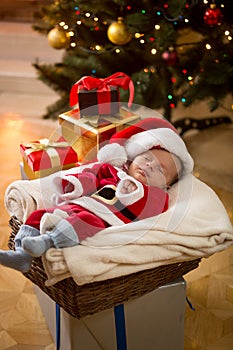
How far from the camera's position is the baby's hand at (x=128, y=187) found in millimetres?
1452

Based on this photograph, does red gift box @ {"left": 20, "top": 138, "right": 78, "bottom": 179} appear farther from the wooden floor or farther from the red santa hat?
the wooden floor

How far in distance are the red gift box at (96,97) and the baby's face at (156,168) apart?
0.31 meters

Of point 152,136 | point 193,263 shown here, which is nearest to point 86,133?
point 152,136

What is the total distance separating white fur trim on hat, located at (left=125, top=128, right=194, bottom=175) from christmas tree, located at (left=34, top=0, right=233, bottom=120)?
38.9 inches

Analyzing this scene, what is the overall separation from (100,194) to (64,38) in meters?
Answer: 1.39

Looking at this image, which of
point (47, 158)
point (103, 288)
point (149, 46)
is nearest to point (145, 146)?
point (47, 158)

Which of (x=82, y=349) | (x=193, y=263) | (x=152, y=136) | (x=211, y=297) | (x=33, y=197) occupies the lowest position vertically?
(x=211, y=297)

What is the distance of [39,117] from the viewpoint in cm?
331

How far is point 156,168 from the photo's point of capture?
155 centimetres

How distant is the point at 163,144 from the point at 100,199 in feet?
0.97

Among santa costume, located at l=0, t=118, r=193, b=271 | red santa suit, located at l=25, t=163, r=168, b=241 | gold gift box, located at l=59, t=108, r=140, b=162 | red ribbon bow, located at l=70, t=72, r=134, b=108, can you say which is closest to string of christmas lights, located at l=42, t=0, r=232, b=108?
red ribbon bow, located at l=70, t=72, r=134, b=108

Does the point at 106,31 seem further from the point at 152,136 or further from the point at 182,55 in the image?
the point at 152,136

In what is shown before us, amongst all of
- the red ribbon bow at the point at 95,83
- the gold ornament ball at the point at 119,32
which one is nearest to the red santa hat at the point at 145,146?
the red ribbon bow at the point at 95,83

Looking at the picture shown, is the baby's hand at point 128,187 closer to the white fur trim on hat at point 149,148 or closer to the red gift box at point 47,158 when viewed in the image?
the white fur trim on hat at point 149,148
